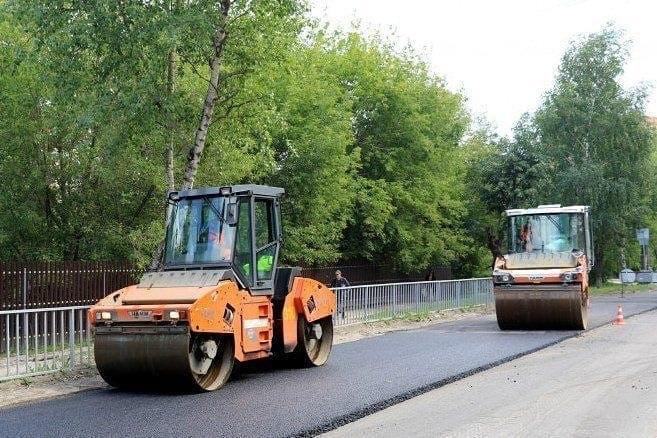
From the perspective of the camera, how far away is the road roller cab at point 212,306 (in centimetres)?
890

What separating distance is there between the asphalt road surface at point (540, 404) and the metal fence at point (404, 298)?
20.1 feet

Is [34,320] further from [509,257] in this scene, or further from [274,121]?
[509,257]

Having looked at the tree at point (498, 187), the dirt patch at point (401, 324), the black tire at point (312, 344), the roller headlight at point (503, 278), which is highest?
the tree at point (498, 187)

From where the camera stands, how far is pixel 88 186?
1744cm

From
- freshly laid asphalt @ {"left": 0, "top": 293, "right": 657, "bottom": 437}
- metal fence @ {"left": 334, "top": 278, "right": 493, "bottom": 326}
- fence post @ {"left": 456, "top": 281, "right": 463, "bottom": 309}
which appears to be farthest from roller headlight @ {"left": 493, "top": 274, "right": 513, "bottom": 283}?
fence post @ {"left": 456, "top": 281, "right": 463, "bottom": 309}

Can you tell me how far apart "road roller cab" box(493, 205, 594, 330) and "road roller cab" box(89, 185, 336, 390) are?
5.83 m

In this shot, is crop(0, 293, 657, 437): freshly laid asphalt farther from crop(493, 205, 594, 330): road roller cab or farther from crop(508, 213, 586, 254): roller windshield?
crop(508, 213, 586, 254): roller windshield

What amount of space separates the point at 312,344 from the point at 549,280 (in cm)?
655

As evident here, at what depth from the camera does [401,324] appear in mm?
19516

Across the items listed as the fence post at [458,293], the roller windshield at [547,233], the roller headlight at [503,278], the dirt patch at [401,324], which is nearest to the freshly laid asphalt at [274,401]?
the roller headlight at [503,278]

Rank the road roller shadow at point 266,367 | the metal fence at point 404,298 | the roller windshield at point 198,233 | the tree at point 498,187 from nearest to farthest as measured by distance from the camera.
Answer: the roller windshield at point 198,233
the road roller shadow at point 266,367
the metal fence at point 404,298
the tree at point 498,187

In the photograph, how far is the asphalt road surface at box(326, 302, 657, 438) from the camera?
281 inches

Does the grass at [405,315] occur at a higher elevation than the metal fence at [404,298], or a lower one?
lower

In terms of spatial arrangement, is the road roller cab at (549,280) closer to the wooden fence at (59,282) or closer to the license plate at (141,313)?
the wooden fence at (59,282)
